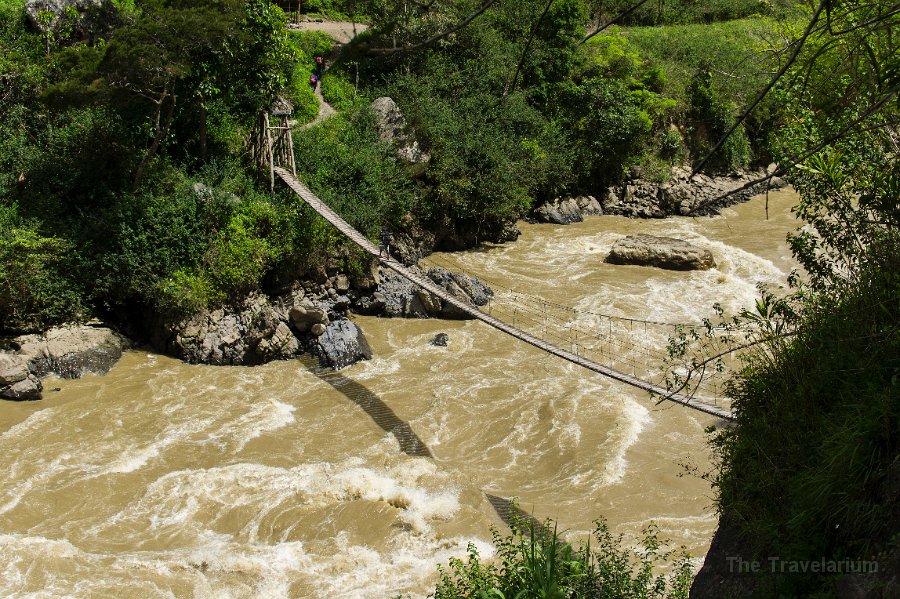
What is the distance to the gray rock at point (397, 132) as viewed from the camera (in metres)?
10.9

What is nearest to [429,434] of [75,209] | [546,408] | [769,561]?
[546,408]

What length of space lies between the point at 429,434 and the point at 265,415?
1468 mm

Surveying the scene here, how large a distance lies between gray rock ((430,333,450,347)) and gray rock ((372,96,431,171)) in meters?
3.81

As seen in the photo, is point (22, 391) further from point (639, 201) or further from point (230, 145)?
point (639, 201)

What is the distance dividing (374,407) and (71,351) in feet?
9.95

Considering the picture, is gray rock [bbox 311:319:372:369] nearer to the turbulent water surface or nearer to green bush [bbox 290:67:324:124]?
the turbulent water surface

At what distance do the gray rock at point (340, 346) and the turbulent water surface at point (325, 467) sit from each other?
155mm

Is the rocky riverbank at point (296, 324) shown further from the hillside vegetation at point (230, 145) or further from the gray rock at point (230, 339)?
the hillside vegetation at point (230, 145)

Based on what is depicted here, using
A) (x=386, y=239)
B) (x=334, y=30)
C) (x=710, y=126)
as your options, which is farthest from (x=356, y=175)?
(x=710, y=126)

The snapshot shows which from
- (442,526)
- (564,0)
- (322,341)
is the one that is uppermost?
(564,0)

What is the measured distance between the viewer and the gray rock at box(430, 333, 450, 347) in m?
7.80

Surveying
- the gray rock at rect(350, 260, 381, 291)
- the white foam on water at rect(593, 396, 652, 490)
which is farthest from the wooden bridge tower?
the white foam on water at rect(593, 396, 652, 490)

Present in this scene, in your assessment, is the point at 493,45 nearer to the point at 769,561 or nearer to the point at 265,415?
the point at 265,415

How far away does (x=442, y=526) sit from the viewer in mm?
4953
